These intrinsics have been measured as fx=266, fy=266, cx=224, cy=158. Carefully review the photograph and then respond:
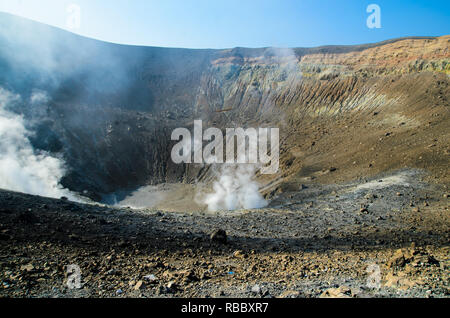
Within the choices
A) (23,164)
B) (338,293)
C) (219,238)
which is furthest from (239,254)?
(23,164)

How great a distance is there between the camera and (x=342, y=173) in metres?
17.8

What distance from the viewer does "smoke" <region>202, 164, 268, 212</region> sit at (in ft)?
62.2

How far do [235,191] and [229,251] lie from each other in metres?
14.7

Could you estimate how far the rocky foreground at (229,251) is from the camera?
4.62 metres

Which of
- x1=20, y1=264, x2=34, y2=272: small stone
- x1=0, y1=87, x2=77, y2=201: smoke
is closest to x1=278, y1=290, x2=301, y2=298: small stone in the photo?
x1=20, y1=264, x2=34, y2=272: small stone

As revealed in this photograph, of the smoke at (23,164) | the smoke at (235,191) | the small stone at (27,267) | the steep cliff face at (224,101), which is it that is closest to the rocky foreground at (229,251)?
the small stone at (27,267)

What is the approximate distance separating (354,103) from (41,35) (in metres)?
42.2

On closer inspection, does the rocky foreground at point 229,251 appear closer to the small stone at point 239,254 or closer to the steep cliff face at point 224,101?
the small stone at point 239,254

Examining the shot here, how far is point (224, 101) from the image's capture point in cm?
4144

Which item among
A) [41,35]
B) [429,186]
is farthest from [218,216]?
[41,35]

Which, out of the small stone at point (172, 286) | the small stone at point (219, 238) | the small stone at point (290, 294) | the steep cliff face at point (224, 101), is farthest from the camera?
the steep cliff face at point (224, 101)

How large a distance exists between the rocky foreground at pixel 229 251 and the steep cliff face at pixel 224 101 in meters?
7.75

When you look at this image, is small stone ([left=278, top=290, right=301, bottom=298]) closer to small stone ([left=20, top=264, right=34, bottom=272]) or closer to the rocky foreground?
the rocky foreground
